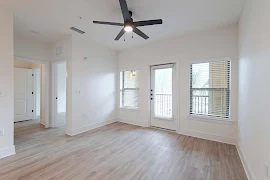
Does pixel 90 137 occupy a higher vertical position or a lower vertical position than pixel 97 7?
lower

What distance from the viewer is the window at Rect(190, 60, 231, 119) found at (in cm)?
329

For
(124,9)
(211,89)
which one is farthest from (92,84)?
(211,89)

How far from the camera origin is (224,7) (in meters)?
2.49

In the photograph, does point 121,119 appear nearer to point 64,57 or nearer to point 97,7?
point 64,57

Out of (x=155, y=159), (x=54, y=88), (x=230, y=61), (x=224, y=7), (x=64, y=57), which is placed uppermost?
(x=224, y=7)

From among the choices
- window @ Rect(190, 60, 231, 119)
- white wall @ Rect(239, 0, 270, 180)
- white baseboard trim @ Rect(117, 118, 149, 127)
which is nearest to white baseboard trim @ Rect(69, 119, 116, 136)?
white baseboard trim @ Rect(117, 118, 149, 127)

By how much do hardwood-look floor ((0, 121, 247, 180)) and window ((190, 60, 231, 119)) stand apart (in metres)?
0.79

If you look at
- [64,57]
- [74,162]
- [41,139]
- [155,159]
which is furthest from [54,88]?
[155,159]

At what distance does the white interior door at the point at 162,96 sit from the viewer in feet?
13.7

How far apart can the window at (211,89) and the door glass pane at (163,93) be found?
689 mm

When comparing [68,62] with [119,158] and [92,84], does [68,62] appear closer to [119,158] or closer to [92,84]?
[92,84]

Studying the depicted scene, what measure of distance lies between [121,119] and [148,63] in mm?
2354

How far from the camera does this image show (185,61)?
3803 mm

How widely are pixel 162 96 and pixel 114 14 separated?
272 cm
